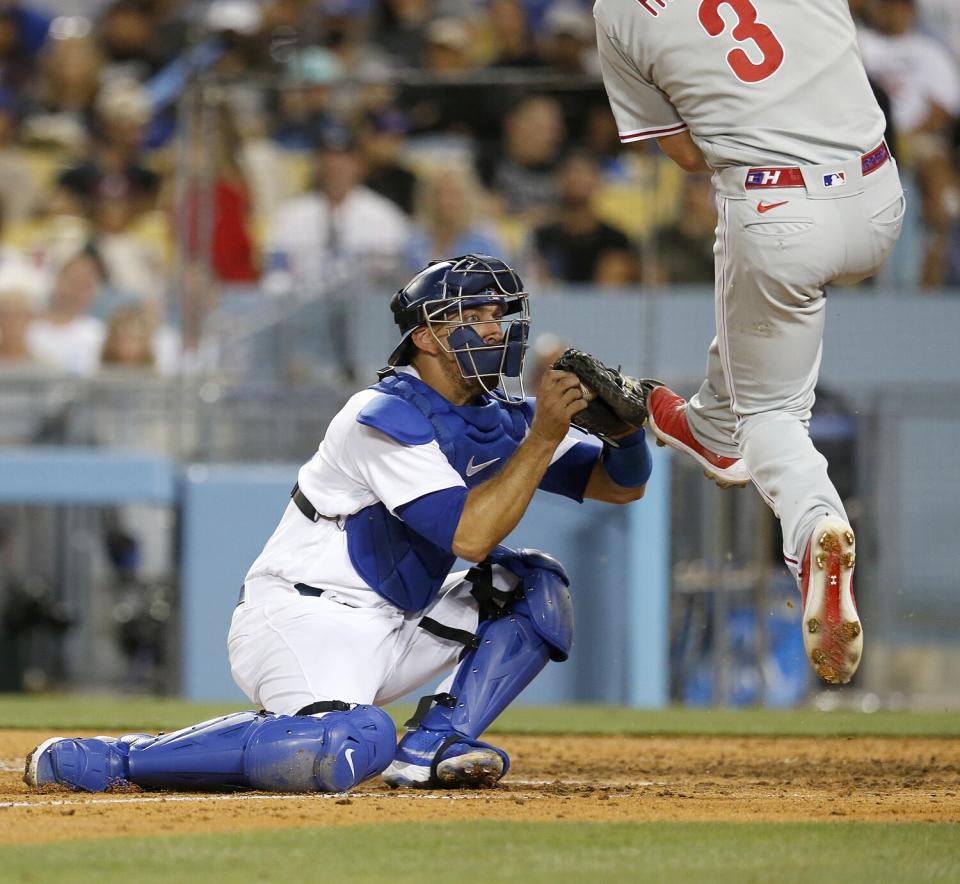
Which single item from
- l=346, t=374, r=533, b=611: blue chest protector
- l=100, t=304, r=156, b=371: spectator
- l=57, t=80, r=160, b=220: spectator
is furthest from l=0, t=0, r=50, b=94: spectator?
l=346, t=374, r=533, b=611: blue chest protector

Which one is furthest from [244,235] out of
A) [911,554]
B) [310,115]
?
[911,554]

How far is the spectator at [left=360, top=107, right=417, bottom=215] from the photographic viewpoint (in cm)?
1015

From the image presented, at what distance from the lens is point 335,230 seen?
30.8 ft

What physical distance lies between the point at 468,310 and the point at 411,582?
77cm

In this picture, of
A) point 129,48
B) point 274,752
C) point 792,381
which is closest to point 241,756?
point 274,752

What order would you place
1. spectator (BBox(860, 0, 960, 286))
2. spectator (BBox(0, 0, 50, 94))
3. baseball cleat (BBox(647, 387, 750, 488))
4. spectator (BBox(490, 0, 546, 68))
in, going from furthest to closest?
spectator (BBox(0, 0, 50, 94)) < spectator (BBox(490, 0, 546, 68)) < spectator (BBox(860, 0, 960, 286)) < baseball cleat (BBox(647, 387, 750, 488))

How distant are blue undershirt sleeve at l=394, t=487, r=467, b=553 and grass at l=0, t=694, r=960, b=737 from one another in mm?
2490

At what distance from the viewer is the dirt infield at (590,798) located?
3631 mm

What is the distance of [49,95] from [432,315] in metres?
9.48

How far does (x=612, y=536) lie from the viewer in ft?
28.1

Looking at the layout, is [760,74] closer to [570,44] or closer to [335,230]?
[335,230]

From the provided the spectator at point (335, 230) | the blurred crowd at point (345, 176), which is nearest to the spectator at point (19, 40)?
the blurred crowd at point (345, 176)

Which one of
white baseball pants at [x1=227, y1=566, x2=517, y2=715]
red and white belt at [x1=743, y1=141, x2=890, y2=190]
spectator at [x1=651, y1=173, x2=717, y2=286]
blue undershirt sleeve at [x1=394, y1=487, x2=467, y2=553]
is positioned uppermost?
spectator at [x1=651, y1=173, x2=717, y2=286]

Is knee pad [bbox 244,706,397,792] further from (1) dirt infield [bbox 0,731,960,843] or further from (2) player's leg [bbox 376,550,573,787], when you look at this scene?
(2) player's leg [bbox 376,550,573,787]
